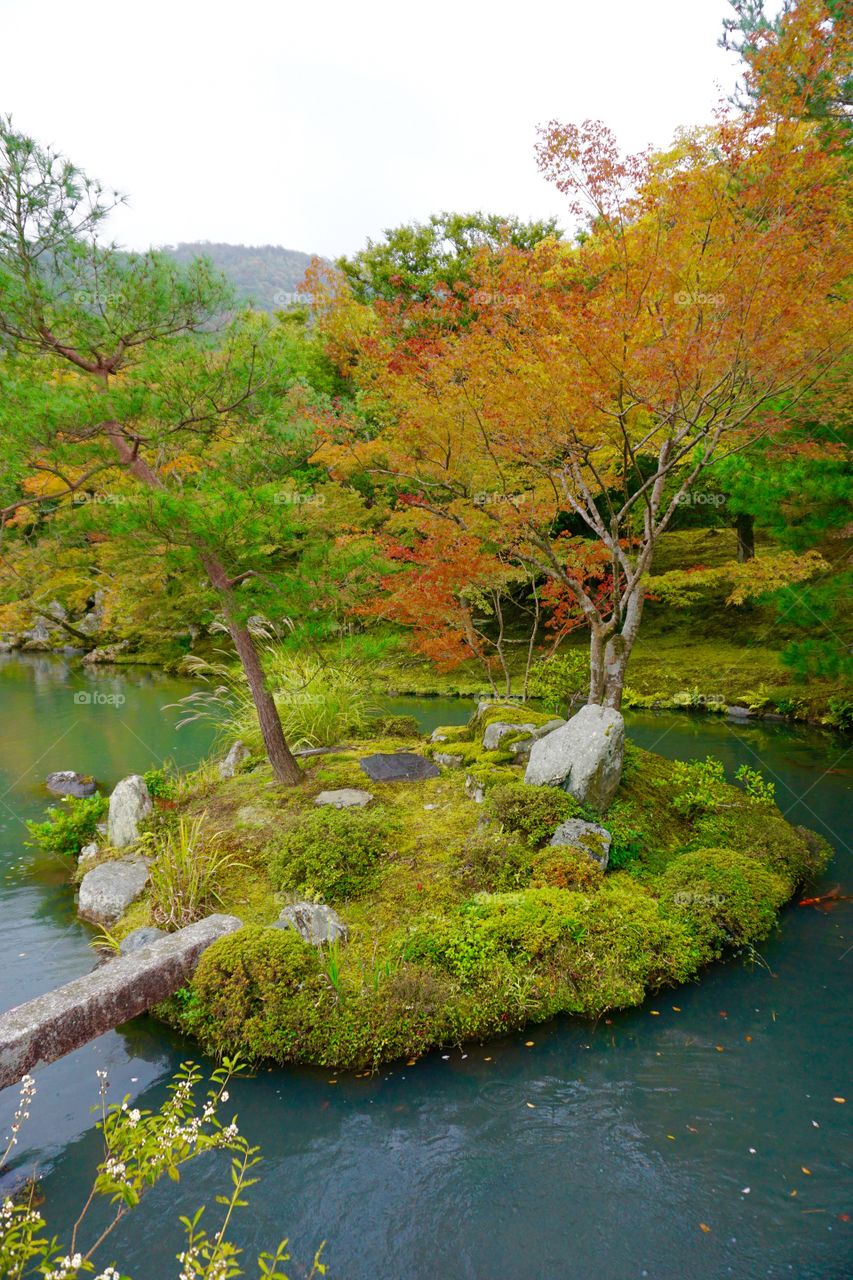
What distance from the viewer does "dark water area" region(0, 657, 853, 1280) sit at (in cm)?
292

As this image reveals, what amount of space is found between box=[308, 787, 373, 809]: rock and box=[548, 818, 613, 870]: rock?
6.30 ft

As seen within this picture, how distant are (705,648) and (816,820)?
858 cm

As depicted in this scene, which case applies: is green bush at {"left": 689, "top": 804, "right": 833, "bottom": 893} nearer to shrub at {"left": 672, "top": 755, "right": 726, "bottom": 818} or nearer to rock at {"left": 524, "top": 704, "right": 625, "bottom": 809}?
shrub at {"left": 672, "top": 755, "right": 726, "bottom": 818}

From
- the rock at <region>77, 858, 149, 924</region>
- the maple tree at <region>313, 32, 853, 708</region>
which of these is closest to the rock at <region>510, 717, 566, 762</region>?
the maple tree at <region>313, 32, 853, 708</region>

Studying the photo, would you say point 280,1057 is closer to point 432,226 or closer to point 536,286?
point 536,286

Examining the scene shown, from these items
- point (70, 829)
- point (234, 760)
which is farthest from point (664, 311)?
point (70, 829)

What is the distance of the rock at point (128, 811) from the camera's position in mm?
6781

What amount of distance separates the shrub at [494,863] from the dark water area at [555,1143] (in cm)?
115

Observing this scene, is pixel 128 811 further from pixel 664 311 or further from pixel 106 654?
pixel 106 654

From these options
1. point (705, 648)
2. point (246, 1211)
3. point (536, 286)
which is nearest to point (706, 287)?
point (536, 286)

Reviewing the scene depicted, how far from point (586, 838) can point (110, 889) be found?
13.7 ft

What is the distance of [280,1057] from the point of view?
400cm

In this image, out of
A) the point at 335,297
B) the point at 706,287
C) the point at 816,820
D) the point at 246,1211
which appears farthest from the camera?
the point at 335,297

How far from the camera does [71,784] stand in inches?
372
